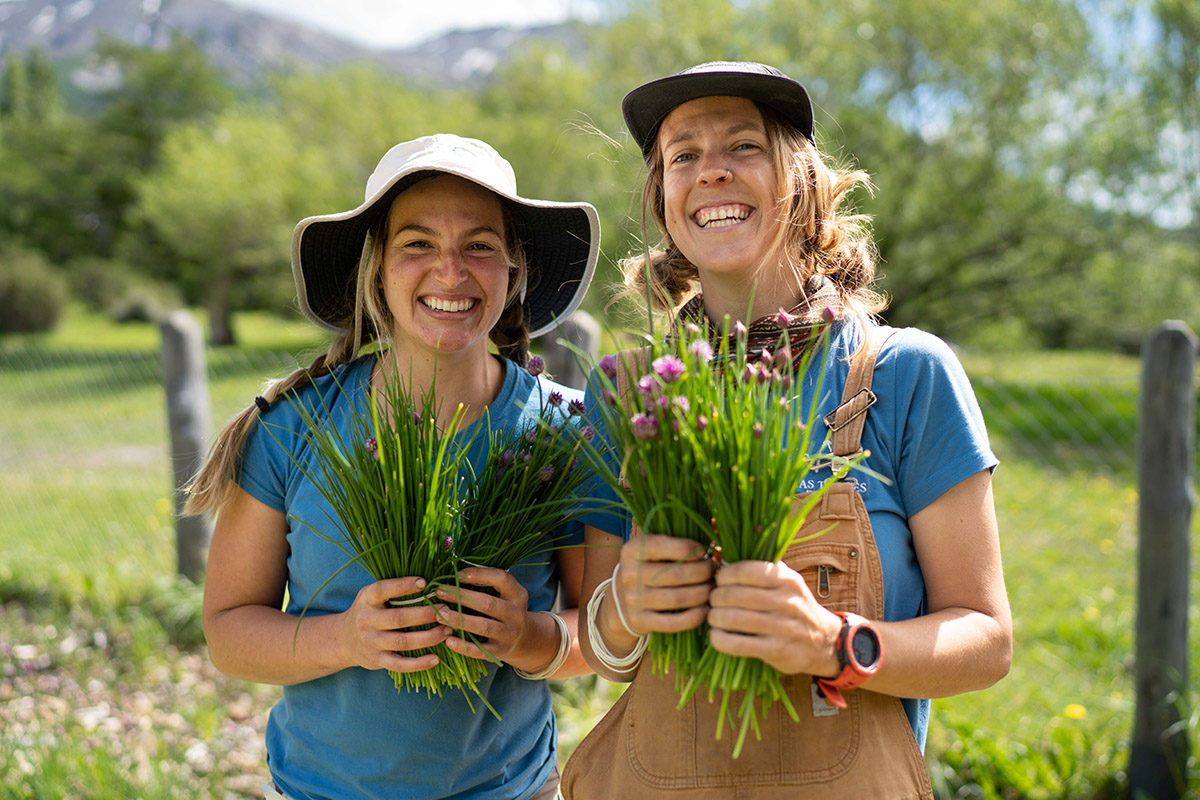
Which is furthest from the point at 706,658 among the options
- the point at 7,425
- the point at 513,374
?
the point at 7,425

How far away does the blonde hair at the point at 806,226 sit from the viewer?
5.25ft

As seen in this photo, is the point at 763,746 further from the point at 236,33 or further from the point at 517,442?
the point at 236,33

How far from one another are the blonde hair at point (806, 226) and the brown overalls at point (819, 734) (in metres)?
0.29

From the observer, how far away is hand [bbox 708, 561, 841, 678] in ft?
3.93

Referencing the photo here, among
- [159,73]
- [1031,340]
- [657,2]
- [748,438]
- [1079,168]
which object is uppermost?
[159,73]

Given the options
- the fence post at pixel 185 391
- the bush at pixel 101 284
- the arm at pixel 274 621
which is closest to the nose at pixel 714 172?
the arm at pixel 274 621

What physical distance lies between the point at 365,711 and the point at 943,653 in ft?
3.73

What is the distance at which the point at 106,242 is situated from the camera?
124 ft

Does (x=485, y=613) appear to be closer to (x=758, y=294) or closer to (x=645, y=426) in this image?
(x=645, y=426)

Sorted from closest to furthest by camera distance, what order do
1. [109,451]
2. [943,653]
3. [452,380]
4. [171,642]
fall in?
[943,653], [452,380], [171,642], [109,451]

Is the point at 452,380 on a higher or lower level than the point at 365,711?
higher

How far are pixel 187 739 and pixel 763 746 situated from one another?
303 centimetres

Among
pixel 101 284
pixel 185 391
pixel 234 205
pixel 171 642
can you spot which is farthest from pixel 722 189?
pixel 101 284

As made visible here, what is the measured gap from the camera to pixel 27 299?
2614cm
